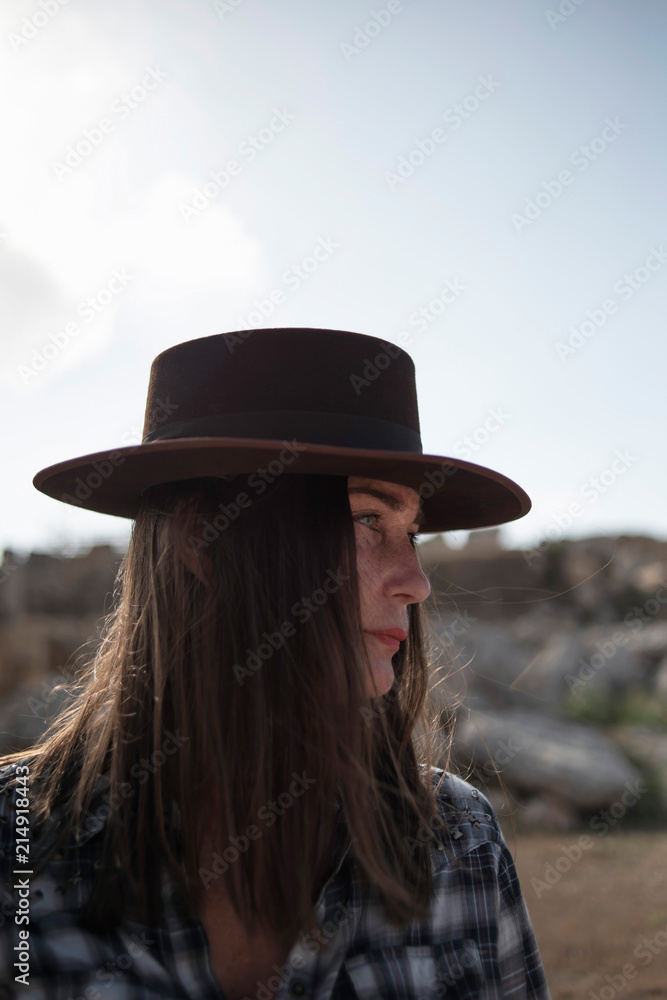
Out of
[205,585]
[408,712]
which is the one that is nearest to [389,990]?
[408,712]

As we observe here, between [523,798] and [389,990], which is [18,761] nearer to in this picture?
[389,990]

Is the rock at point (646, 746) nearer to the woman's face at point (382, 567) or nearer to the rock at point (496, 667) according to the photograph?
the rock at point (496, 667)

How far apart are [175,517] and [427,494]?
63 cm

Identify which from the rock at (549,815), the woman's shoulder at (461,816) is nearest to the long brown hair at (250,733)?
the woman's shoulder at (461,816)

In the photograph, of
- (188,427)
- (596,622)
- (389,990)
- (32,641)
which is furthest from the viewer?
(596,622)

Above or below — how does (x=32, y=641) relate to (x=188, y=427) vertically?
below

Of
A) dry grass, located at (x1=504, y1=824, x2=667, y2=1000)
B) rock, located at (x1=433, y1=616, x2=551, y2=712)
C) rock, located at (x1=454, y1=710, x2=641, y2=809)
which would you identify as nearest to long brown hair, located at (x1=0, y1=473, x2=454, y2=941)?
dry grass, located at (x1=504, y1=824, x2=667, y2=1000)

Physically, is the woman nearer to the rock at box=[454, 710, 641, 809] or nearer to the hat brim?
the hat brim

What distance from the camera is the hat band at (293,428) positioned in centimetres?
142

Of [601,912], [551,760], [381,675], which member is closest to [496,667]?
[551,760]

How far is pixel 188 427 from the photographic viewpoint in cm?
146

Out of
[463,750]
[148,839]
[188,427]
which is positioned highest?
[188,427]

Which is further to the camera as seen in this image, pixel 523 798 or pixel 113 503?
pixel 523 798

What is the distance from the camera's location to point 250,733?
1.42 meters
